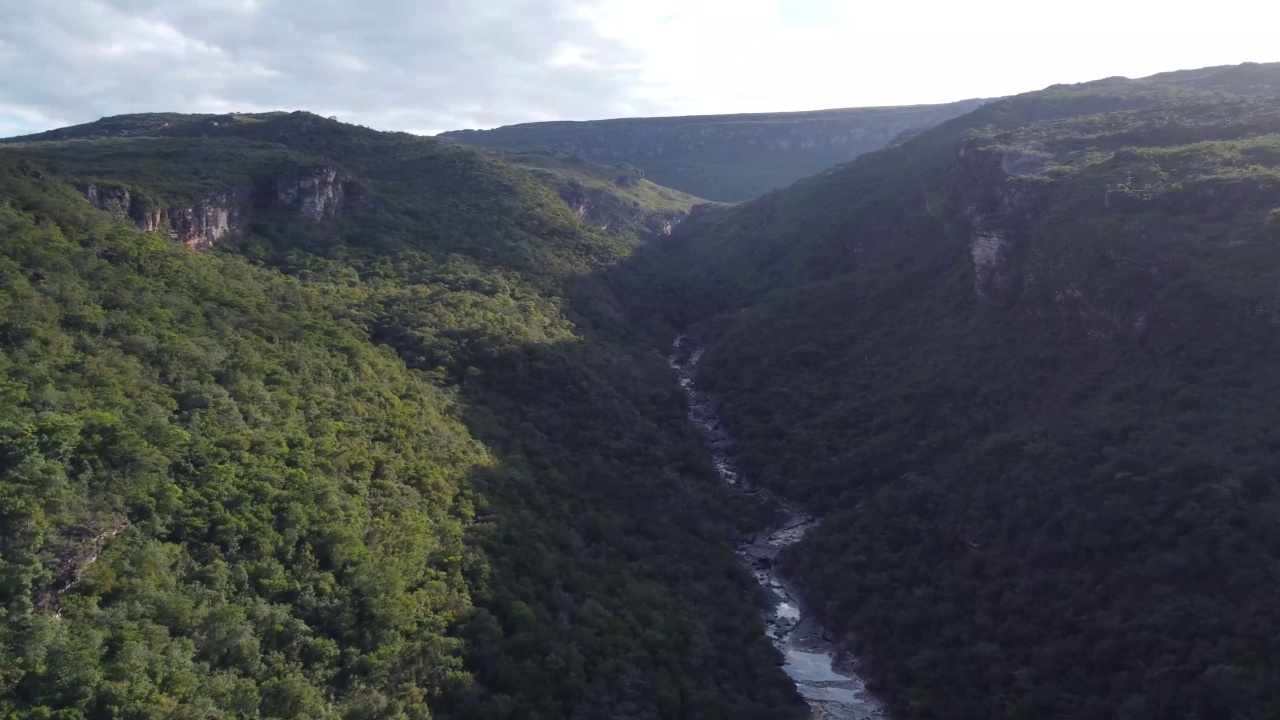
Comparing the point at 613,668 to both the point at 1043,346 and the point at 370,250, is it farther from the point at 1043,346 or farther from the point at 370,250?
the point at 370,250

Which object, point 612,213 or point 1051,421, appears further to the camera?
point 612,213

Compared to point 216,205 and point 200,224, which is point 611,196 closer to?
point 216,205

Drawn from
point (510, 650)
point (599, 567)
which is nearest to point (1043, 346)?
point (599, 567)

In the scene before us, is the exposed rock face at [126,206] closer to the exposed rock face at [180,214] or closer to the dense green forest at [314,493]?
the exposed rock face at [180,214]

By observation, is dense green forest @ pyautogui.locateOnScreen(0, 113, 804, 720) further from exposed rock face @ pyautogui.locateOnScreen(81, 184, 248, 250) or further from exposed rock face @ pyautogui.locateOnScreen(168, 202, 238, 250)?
exposed rock face @ pyautogui.locateOnScreen(168, 202, 238, 250)

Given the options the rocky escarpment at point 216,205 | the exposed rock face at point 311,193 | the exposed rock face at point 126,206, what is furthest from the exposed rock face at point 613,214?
the exposed rock face at point 126,206

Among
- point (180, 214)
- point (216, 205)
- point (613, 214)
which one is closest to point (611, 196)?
point (613, 214)
